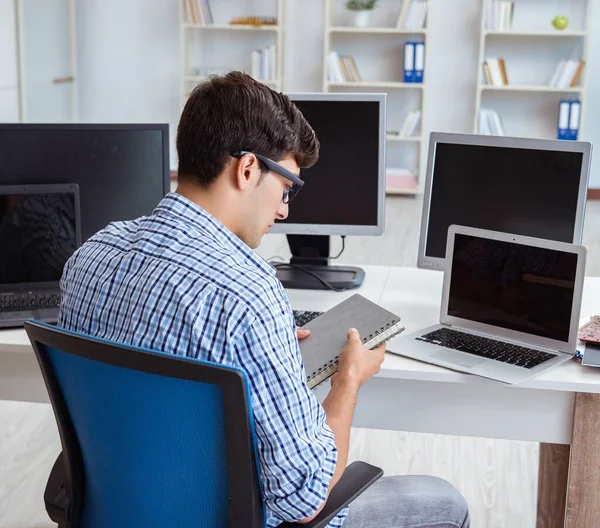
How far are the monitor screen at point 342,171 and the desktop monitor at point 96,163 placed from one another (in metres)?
0.38

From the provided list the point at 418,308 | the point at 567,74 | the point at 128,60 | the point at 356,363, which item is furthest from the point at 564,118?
the point at 356,363

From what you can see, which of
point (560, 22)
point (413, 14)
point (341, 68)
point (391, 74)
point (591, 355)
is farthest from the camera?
point (391, 74)

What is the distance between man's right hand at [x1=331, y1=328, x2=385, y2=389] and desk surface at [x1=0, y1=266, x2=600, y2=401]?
0.26m

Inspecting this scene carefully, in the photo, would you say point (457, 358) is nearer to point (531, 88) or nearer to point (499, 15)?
point (531, 88)

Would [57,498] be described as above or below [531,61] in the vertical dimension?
below

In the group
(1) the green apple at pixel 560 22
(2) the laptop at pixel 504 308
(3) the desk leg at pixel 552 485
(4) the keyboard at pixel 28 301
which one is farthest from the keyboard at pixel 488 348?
(1) the green apple at pixel 560 22

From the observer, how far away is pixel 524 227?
84.8 inches

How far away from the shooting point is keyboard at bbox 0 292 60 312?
79.9 inches

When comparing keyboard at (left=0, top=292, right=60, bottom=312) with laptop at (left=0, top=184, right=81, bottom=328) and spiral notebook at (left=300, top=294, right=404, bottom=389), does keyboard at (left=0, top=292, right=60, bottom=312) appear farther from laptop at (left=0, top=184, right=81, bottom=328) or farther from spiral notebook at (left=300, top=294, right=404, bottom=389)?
spiral notebook at (left=300, top=294, right=404, bottom=389)

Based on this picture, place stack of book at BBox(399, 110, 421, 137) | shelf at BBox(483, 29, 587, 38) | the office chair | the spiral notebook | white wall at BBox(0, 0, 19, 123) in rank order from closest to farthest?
the office chair, the spiral notebook, white wall at BBox(0, 0, 19, 123), shelf at BBox(483, 29, 587, 38), stack of book at BBox(399, 110, 421, 137)

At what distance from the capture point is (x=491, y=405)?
1.83 m

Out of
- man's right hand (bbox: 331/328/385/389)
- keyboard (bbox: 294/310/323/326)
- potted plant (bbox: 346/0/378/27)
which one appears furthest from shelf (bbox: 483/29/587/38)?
man's right hand (bbox: 331/328/385/389)

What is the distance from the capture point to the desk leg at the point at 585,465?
174 centimetres

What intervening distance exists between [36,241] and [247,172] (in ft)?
3.29
